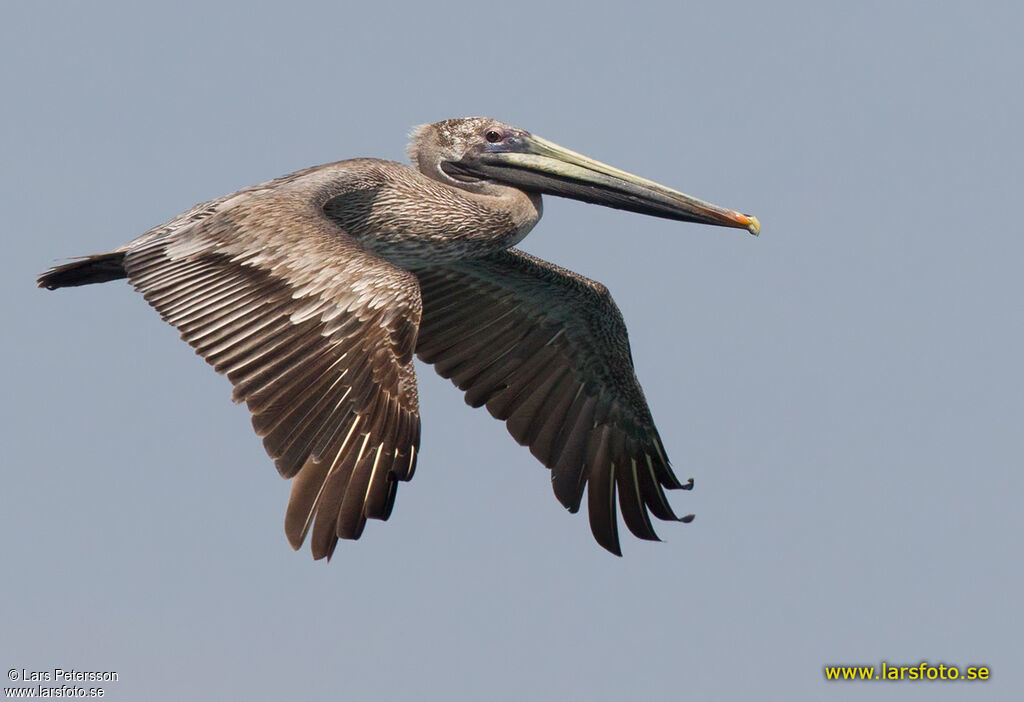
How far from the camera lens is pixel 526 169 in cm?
1440

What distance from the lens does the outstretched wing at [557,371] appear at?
15117mm

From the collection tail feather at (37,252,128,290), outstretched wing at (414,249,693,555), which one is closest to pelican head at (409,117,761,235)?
outstretched wing at (414,249,693,555)

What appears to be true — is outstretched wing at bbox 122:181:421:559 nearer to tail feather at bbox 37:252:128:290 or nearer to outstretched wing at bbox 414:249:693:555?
tail feather at bbox 37:252:128:290

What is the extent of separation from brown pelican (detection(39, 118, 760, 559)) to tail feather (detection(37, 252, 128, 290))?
0.02 meters

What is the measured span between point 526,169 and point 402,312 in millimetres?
3154

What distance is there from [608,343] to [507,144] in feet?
6.73

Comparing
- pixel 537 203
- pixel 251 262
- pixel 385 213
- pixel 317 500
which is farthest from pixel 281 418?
pixel 537 203

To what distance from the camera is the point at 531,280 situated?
598 inches

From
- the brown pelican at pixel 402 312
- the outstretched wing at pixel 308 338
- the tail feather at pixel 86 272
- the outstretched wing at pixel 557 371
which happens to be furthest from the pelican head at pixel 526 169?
the tail feather at pixel 86 272

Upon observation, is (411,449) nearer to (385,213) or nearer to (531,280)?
(385,213)

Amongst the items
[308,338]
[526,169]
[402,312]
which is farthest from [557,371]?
[308,338]

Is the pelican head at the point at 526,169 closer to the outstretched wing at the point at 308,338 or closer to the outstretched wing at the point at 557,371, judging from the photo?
the outstretched wing at the point at 557,371

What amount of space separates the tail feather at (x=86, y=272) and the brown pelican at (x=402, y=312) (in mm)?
23

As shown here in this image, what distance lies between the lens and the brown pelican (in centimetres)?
1116
